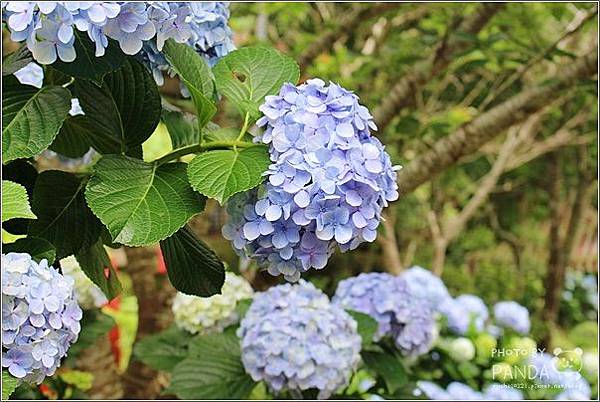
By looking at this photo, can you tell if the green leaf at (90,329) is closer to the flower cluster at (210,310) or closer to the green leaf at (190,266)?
the flower cluster at (210,310)

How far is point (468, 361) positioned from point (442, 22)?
72 cm

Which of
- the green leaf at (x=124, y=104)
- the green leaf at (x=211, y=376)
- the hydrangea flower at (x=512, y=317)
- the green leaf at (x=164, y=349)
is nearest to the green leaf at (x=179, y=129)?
the green leaf at (x=124, y=104)

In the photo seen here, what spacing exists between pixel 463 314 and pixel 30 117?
3.49 ft

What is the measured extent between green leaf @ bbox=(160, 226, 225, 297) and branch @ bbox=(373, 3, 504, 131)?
2.84ft

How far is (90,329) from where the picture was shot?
117 cm

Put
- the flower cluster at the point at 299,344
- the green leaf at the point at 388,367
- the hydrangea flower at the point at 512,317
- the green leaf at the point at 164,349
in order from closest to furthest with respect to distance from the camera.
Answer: the flower cluster at the point at 299,344 → the green leaf at the point at 388,367 → the green leaf at the point at 164,349 → the hydrangea flower at the point at 512,317

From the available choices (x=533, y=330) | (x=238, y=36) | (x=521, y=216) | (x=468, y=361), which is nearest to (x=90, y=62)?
(x=468, y=361)

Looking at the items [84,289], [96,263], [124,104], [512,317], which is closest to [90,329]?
[84,289]

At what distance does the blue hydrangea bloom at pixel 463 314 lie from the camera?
1463 millimetres

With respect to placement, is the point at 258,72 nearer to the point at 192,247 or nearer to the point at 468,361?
the point at 192,247

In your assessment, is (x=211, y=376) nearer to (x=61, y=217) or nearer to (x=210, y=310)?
(x=210, y=310)

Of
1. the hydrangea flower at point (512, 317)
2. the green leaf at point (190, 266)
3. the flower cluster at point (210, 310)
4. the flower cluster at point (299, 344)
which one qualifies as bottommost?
the hydrangea flower at point (512, 317)

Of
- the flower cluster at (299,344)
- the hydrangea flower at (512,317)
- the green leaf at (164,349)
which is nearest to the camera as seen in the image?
the flower cluster at (299,344)

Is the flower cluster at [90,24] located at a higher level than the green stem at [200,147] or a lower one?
higher
